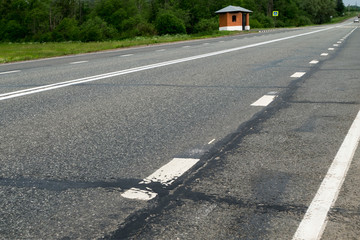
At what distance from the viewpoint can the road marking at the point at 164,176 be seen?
316 centimetres

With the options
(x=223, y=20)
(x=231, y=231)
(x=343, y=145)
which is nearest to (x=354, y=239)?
(x=231, y=231)

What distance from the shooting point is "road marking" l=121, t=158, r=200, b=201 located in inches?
124

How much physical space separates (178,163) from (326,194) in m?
1.21

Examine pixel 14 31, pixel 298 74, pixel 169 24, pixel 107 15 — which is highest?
pixel 107 15

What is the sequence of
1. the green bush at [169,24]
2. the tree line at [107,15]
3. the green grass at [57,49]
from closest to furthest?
the green grass at [57,49]
the green bush at [169,24]
the tree line at [107,15]

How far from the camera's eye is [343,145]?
4406 millimetres

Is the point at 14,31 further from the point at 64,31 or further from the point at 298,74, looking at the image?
the point at 298,74

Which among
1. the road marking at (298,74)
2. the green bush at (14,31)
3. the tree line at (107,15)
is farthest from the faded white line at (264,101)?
the green bush at (14,31)

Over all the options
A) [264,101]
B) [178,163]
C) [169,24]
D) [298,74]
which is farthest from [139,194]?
[169,24]

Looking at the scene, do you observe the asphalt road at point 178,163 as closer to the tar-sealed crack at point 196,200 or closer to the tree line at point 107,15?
the tar-sealed crack at point 196,200

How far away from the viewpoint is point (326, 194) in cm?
315

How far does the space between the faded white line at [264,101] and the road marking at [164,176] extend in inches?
111

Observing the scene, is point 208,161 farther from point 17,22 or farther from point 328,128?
point 17,22

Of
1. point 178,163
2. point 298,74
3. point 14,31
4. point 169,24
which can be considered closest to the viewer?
point 178,163
